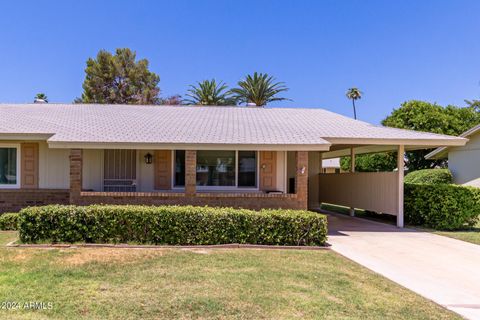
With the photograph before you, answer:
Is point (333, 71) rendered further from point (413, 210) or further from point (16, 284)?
point (16, 284)

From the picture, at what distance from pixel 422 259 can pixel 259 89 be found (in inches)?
1238

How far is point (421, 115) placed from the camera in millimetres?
28891

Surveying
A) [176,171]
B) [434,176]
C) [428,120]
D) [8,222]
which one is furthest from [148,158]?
[428,120]

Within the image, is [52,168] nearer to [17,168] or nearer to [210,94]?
[17,168]

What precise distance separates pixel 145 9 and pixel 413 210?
16.2m

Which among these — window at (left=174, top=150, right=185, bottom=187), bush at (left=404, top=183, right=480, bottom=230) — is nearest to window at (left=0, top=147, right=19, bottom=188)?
window at (left=174, top=150, right=185, bottom=187)

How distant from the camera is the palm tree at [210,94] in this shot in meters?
38.2

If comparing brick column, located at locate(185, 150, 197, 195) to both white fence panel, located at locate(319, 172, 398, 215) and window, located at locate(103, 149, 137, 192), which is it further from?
white fence panel, located at locate(319, 172, 398, 215)

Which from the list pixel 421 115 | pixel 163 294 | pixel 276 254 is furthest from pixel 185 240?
pixel 421 115

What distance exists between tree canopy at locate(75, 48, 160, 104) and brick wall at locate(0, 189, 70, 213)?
1021 inches

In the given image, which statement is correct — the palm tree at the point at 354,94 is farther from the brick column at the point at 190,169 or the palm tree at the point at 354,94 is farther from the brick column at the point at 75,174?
the brick column at the point at 75,174

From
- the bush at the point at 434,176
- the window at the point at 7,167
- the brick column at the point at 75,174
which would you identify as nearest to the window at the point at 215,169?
the brick column at the point at 75,174

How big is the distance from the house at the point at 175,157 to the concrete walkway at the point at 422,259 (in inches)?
69.2

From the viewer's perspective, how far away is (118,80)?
1465 inches
